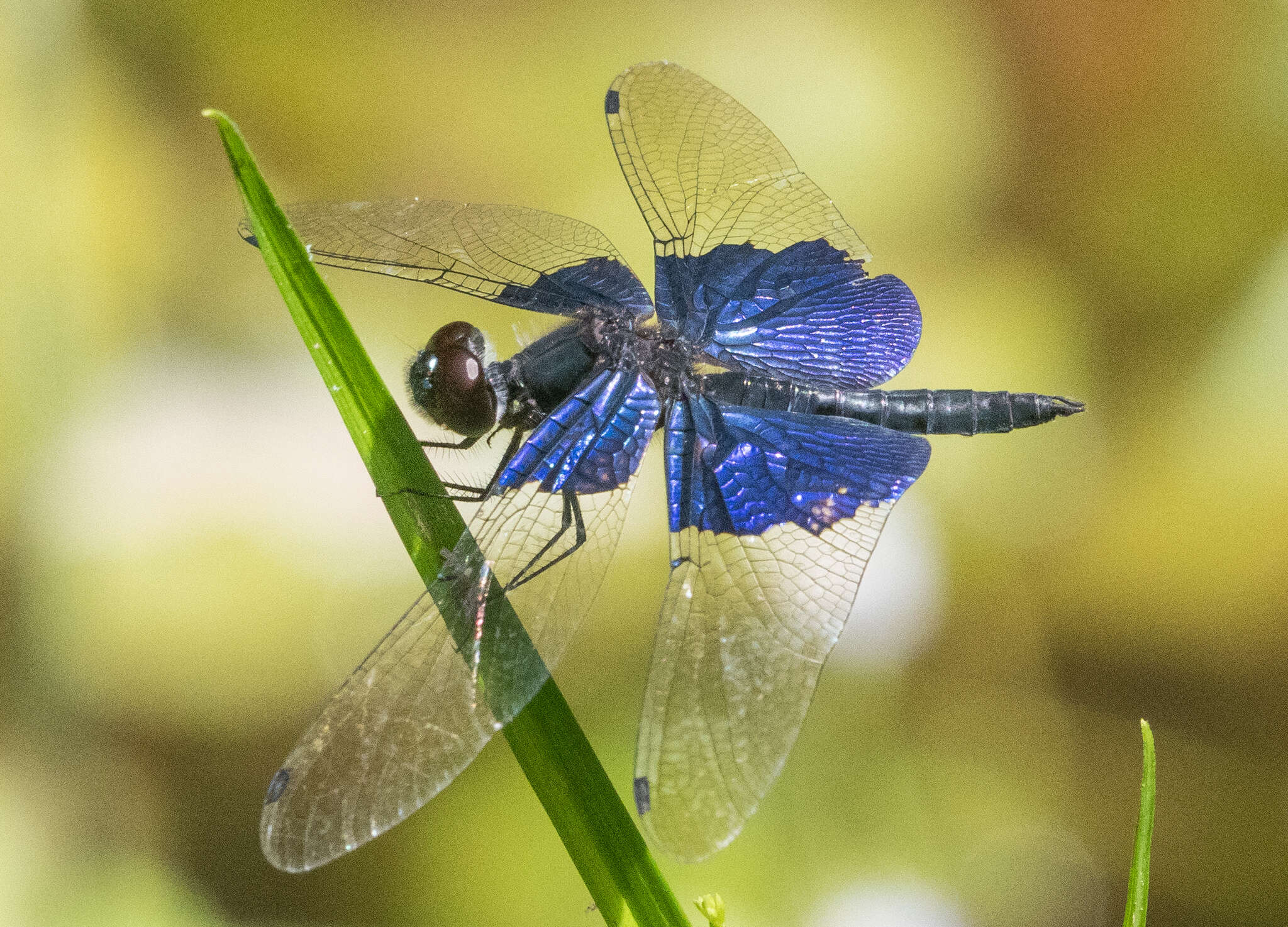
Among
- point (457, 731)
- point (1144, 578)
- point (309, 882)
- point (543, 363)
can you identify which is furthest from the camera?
point (1144, 578)

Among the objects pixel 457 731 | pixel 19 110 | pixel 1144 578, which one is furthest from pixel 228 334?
pixel 1144 578

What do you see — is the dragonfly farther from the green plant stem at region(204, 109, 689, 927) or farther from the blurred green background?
the blurred green background

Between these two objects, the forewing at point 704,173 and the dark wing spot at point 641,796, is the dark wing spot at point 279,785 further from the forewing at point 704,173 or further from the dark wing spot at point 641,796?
the forewing at point 704,173

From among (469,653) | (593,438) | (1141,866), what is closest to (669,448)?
(593,438)

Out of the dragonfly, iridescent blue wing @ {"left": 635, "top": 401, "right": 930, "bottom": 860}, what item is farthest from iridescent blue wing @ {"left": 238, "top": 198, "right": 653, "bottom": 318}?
iridescent blue wing @ {"left": 635, "top": 401, "right": 930, "bottom": 860}

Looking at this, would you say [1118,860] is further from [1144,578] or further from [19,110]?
[19,110]

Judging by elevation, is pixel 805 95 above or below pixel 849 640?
above
